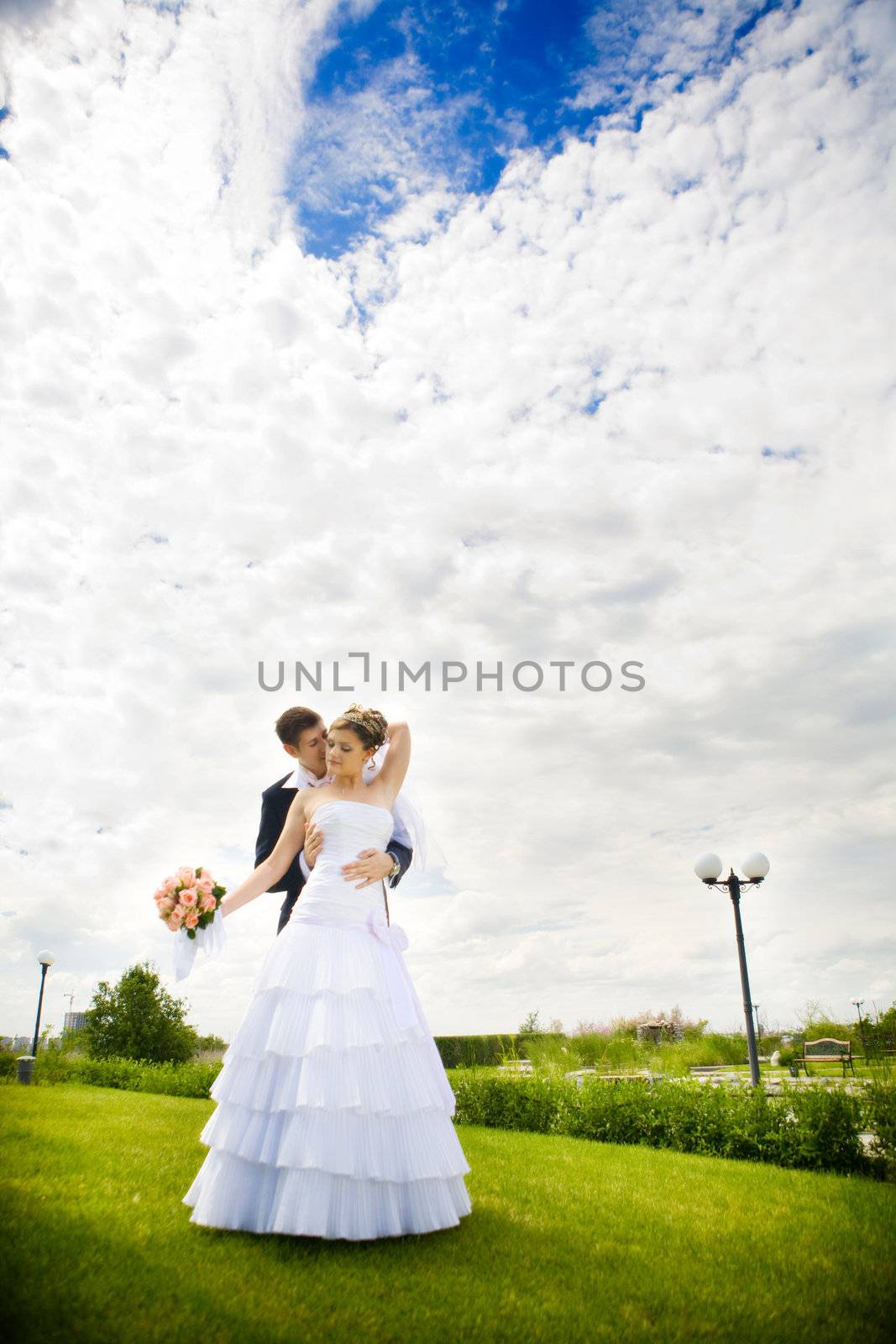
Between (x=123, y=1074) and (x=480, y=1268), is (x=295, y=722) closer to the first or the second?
(x=480, y=1268)

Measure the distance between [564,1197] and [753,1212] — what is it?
1493 millimetres

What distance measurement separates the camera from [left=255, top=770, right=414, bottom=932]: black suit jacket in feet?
20.7

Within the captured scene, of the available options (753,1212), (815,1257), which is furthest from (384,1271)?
(753,1212)

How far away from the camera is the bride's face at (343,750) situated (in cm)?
589

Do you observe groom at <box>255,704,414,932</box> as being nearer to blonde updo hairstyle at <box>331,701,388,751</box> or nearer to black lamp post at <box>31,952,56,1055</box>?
blonde updo hairstyle at <box>331,701,388,751</box>

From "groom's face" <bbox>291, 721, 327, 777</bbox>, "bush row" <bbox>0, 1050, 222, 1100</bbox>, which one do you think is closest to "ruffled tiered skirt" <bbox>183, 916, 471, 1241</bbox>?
"groom's face" <bbox>291, 721, 327, 777</bbox>

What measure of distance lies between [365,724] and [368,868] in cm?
106

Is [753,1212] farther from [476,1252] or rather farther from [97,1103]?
[97,1103]

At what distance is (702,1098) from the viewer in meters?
9.73

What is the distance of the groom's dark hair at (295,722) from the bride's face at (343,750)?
0.69 meters

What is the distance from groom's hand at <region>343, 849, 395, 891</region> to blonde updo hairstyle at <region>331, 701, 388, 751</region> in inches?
31.1

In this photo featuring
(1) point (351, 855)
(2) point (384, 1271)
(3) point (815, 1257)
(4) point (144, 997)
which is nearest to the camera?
(2) point (384, 1271)

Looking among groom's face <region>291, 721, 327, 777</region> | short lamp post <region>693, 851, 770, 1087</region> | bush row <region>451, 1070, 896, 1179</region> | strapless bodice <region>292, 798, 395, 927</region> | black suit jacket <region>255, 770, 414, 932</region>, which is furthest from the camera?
short lamp post <region>693, 851, 770, 1087</region>

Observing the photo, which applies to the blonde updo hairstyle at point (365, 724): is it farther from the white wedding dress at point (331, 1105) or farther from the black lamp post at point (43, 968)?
the black lamp post at point (43, 968)
